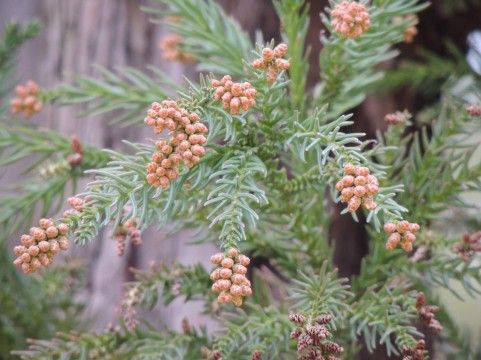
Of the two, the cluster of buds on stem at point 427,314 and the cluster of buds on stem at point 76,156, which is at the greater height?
the cluster of buds on stem at point 76,156

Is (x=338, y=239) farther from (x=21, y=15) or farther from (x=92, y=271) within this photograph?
(x=21, y=15)

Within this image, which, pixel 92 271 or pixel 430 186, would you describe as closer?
pixel 430 186

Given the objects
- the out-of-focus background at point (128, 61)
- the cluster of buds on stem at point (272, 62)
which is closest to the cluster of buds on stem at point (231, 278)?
the cluster of buds on stem at point (272, 62)

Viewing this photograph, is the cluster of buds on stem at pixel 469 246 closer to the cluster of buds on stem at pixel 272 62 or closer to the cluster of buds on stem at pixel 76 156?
the cluster of buds on stem at pixel 272 62

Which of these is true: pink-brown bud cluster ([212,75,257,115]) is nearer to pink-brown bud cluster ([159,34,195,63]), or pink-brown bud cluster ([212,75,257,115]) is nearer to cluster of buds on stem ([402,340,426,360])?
cluster of buds on stem ([402,340,426,360])

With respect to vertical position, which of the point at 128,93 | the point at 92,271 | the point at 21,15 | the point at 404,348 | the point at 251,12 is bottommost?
the point at 404,348

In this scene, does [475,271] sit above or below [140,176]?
below

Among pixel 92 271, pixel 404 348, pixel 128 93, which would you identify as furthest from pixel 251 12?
pixel 404 348
